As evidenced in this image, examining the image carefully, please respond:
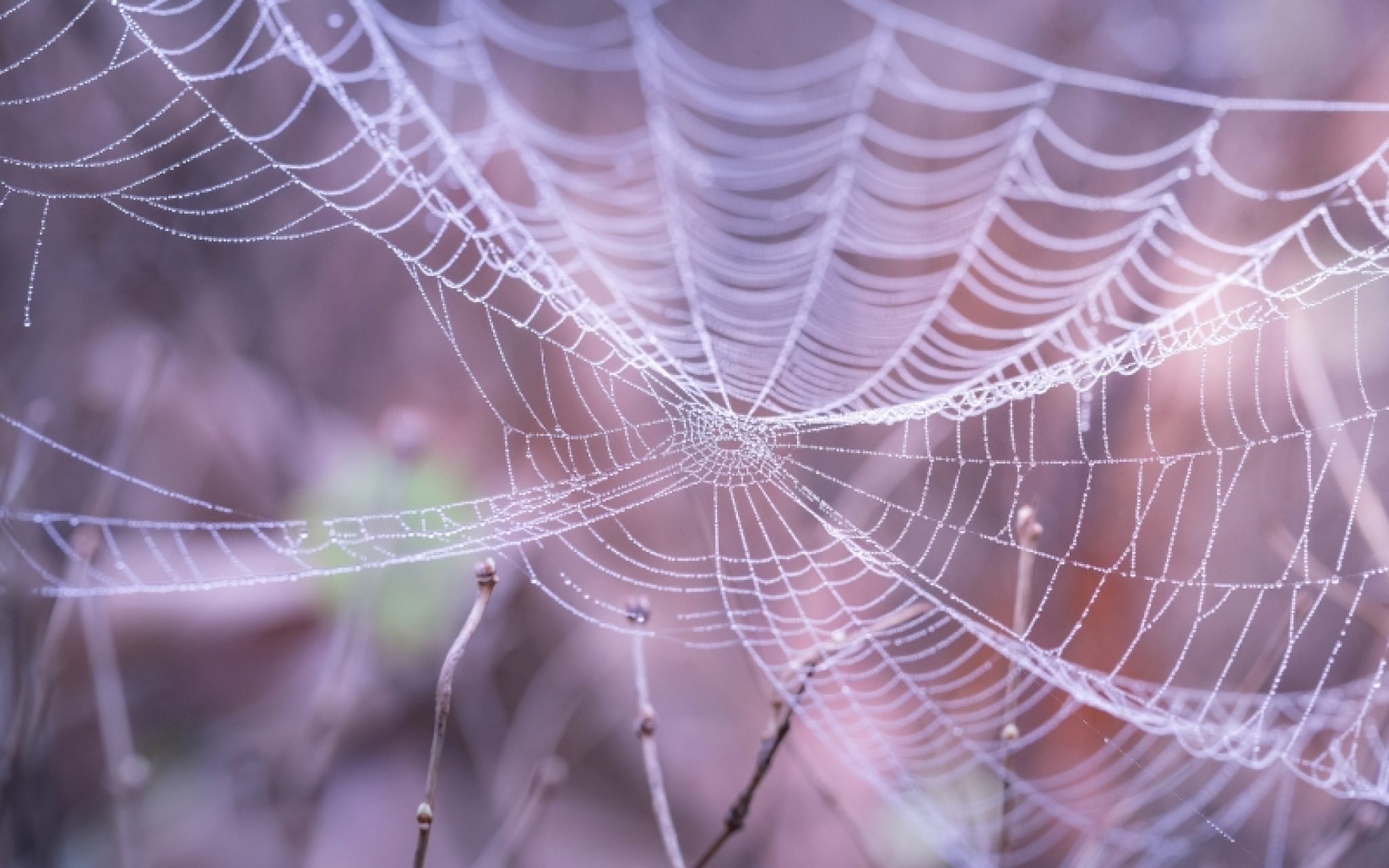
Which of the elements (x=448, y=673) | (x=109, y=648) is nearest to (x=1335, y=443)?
(x=448, y=673)

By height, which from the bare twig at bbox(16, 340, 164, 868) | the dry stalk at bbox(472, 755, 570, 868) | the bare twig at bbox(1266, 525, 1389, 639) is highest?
the bare twig at bbox(1266, 525, 1389, 639)

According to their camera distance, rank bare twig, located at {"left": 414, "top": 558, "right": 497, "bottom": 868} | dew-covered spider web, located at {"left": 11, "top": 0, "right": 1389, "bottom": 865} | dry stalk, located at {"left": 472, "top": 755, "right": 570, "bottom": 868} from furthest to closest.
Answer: dew-covered spider web, located at {"left": 11, "top": 0, "right": 1389, "bottom": 865} → dry stalk, located at {"left": 472, "top": 755, "right": 570, "bottom": 868} → bare twig, located at {"left": 414, "top": 558, "right": 497, "bottom": 868}

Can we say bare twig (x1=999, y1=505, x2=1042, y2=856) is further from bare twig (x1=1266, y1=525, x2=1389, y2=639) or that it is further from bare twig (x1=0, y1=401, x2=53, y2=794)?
bare twig (x1=0, y1=401, x2=53, y2=794)

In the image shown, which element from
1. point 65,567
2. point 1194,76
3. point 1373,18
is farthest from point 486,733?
point 1373,18

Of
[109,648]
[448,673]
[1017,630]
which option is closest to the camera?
[448,673]

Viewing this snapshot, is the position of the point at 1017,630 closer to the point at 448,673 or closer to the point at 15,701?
the point at 448,673

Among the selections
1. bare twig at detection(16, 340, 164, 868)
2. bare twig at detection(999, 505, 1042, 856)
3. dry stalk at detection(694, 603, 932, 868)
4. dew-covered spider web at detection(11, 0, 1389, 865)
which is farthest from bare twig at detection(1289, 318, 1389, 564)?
bare twig at detection(16, 340, 164, 868)

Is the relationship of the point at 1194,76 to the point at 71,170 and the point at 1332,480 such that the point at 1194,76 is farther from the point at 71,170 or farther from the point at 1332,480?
the point at 71,170

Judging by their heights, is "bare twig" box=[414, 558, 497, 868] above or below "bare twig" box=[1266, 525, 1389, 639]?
below

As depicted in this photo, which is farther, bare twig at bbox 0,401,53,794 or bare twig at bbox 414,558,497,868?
bare twig at bbox 0,401,53,794

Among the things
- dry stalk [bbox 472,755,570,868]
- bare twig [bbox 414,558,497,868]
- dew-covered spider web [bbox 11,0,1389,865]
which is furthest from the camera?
dew-covered spider web [bbox 11,0,1389,865]
